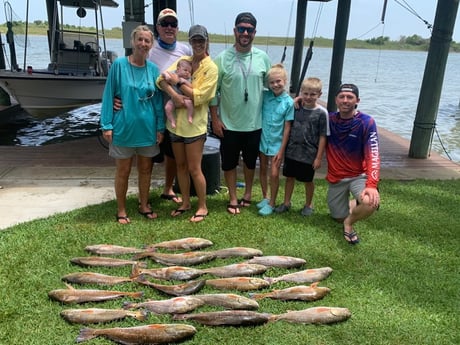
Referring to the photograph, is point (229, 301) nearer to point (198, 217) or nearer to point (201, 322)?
point (201, 322)

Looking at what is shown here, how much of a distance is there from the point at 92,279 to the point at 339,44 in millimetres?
9320

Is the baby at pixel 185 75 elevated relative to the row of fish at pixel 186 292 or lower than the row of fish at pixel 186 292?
elevated

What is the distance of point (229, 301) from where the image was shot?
3.00m

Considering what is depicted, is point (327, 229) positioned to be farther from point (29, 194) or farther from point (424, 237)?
point (29, 194)

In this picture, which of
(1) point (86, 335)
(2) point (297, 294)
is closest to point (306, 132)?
(2) point (297, 294)

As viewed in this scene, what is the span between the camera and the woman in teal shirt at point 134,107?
153 inches

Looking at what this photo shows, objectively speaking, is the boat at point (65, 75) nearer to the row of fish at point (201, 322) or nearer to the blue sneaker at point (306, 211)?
the blue sneaker at point (306, 211)

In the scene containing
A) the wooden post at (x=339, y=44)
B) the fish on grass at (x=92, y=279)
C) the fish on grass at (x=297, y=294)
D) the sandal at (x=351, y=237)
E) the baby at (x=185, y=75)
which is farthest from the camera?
the wooden post at (x=339, y=44)

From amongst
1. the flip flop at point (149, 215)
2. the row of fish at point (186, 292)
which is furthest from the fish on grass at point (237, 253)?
A: the flip flop at point (149, 215)

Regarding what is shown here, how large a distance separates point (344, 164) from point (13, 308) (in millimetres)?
3184

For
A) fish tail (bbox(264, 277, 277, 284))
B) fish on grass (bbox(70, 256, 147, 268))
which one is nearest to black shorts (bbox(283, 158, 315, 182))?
fish tail (bbox(264, 277, 277, 284))

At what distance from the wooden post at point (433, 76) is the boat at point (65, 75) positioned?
273 inches

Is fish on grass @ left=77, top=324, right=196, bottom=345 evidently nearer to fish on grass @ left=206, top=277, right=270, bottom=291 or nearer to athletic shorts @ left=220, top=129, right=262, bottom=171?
fish on grass @ left=206, top=277, right=270, bottom=291

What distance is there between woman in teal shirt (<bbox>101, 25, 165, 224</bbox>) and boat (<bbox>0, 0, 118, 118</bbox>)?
602 centimetres
